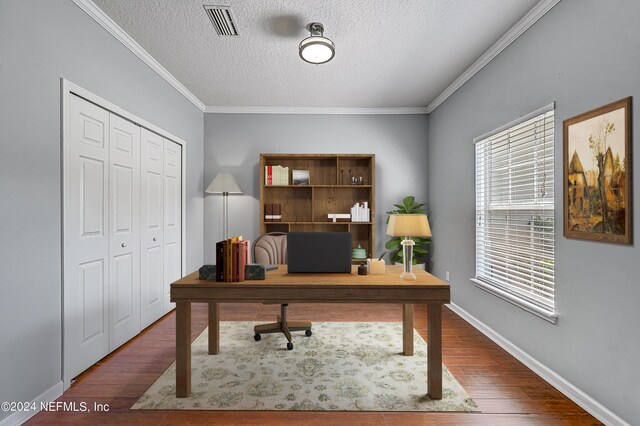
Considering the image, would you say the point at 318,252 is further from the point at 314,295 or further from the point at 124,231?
the point at 124,231

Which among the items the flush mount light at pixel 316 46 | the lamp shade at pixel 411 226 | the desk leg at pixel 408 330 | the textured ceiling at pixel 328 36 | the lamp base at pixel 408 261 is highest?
the textured ceiling at pixel 328 36

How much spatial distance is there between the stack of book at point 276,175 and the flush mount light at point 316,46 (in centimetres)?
195

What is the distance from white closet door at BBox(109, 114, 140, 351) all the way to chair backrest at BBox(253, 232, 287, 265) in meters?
1.17

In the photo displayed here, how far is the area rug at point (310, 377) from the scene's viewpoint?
1985 mm

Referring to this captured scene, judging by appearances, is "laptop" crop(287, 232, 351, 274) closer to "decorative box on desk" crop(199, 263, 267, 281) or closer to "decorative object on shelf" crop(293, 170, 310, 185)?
"decorative box on desk" crop(199, 263, 267, 281)

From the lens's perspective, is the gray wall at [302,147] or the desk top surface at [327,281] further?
the gray wall at [302,147]

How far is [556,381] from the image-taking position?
2182mm

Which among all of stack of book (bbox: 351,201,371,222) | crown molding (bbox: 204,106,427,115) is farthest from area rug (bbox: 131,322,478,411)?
crown molding (bbox: 204,106,427,115)

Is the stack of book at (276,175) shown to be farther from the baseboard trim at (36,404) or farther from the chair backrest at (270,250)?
the baseboard trim at (36,404)

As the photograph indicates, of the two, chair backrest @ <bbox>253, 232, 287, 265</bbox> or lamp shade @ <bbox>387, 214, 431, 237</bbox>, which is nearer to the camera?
lamp shade @ <bbox>387, 214, 431, 237</bbox>

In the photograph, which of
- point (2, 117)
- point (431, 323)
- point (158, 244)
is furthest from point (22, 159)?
point (431, 323)

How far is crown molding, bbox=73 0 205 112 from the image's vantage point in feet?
7.88

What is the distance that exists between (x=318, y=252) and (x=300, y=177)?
8.37 ft

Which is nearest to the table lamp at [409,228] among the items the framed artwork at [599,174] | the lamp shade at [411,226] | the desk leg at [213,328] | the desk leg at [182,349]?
the lamp shade at [411,226]
